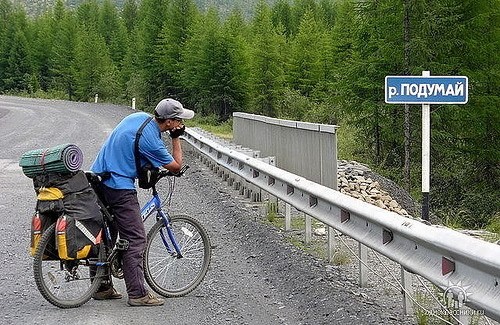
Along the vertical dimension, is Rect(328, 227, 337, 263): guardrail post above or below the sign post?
below

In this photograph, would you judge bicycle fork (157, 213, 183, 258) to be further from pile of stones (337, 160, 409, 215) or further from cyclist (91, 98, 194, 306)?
pile of stones (337, 160, 409, 215)

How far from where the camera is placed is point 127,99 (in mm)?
73125

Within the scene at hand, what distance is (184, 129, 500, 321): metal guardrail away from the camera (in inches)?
162

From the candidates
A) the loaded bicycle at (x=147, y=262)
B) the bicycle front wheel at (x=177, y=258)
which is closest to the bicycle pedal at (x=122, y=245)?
the loaded bicycle at (x=147, y=262)

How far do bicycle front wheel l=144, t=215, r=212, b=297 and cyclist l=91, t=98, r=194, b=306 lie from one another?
9.9 inches

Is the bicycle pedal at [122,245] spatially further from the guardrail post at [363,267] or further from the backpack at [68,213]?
the guardrail post at [363,267]

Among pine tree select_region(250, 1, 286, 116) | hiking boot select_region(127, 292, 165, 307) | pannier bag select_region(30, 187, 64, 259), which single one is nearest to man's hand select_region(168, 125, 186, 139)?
pannier bag select_region(30, 187, 64, 259)

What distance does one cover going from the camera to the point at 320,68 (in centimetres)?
5984

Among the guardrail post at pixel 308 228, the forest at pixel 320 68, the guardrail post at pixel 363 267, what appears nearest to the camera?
the guardrail post at pixel 363 267

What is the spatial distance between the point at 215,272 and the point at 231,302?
117cm

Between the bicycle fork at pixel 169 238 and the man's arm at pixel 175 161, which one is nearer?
the man's arm at pixel 175 161

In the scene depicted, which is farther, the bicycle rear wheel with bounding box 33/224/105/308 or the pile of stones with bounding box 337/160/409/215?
the pile of stones with bounding box 337/160/409/215

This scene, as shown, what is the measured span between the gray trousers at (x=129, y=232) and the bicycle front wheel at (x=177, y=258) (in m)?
0.23

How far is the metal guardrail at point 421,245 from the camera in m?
4.12
